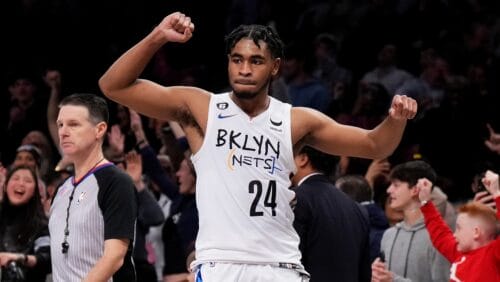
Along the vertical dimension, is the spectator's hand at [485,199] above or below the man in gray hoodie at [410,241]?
above

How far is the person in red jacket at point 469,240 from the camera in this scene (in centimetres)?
679

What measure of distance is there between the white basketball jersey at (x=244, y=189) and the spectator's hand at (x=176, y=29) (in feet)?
1.34

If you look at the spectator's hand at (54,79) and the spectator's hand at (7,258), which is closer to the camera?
the spectator's hand at (7,258)

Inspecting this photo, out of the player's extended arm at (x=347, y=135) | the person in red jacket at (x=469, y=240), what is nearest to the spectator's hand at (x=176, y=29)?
the player's extended arm at (x=347, y=135)

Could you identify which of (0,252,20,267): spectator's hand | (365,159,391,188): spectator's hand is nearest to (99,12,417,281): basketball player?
(0,252,20,267): spectator's hand

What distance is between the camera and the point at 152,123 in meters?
11.4

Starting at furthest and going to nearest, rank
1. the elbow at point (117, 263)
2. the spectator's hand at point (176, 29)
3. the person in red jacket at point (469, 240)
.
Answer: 1. the person in red jacket at point (469, 240)
2. the elbow at point (117, 263)
3. the spectator's hand at point (176, 29)

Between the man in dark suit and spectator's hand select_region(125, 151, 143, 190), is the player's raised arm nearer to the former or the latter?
the man in dark suit

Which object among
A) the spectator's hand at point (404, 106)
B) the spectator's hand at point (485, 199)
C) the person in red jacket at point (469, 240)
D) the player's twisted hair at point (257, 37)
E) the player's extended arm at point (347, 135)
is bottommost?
the person in red jacket at point (469, 240)

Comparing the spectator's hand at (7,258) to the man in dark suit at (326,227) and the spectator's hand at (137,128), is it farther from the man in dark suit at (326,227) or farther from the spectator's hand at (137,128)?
the spectator's hand at (137,128)

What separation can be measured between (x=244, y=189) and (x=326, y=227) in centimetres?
129

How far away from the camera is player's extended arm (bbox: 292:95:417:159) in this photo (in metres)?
5.18

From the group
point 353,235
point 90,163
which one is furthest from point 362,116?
point 90,163

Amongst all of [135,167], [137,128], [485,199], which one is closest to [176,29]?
[485,199]
